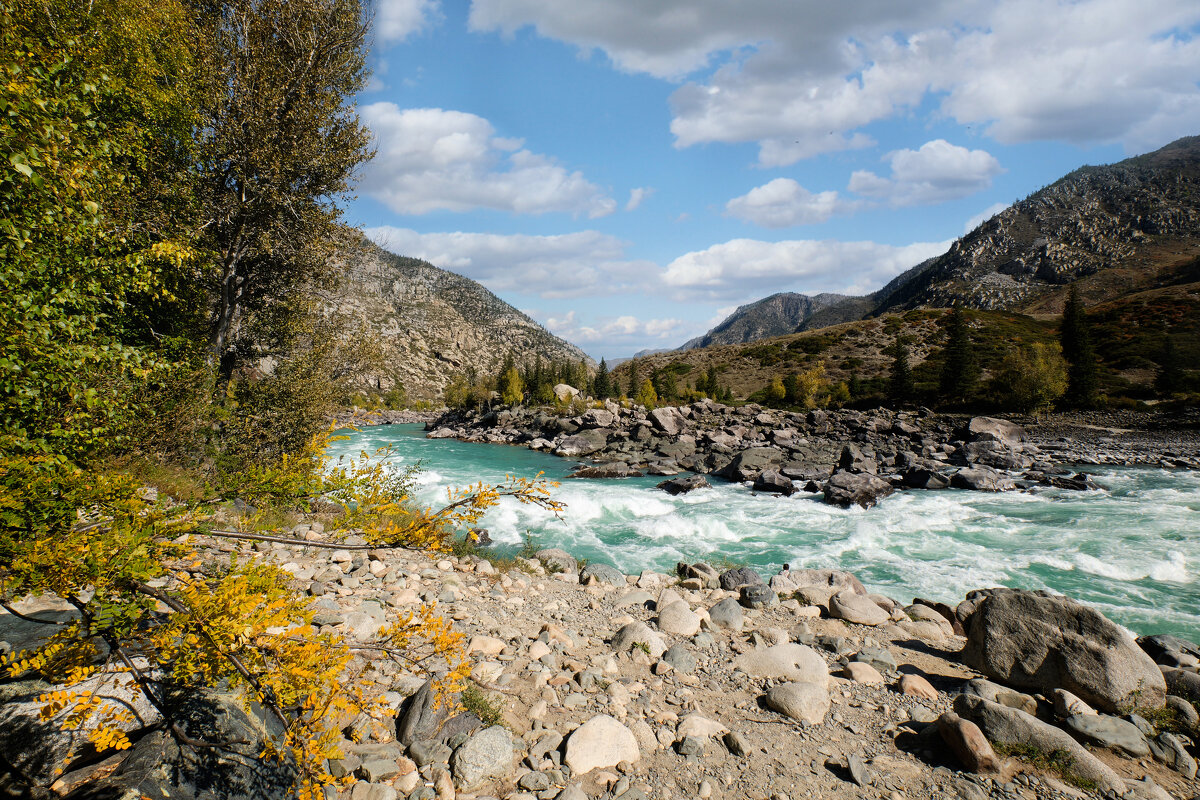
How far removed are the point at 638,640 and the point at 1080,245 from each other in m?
204

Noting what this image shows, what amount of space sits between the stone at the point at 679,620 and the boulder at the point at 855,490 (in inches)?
624

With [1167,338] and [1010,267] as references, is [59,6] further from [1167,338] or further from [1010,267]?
[1010,267]

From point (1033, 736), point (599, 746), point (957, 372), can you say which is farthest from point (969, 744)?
point (957, 372)

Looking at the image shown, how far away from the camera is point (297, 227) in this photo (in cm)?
1286

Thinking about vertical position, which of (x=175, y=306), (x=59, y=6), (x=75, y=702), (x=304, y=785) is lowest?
(x=304, y=785)

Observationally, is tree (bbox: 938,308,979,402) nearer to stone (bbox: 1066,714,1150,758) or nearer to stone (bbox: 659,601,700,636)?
stone (bbox: 1066,714,1150,758)

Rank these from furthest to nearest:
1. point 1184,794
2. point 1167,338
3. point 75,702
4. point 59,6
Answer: point 1167,338 → point 59,6 → point 1184,794 → point 75,702

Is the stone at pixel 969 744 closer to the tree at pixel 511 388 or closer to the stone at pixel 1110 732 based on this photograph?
the stone at pixel 1110 732

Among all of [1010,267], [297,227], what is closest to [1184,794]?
[297,227]

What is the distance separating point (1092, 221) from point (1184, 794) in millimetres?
215071

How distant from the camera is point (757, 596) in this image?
9758 mm

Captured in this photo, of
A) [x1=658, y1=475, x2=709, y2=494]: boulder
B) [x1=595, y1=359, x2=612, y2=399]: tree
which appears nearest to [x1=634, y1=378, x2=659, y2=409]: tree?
[x1=595, y1=359, x2=612, y2=399]: tree

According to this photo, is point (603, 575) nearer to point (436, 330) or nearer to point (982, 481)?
point (982, 481)

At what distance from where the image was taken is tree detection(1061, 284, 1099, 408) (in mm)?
54594
